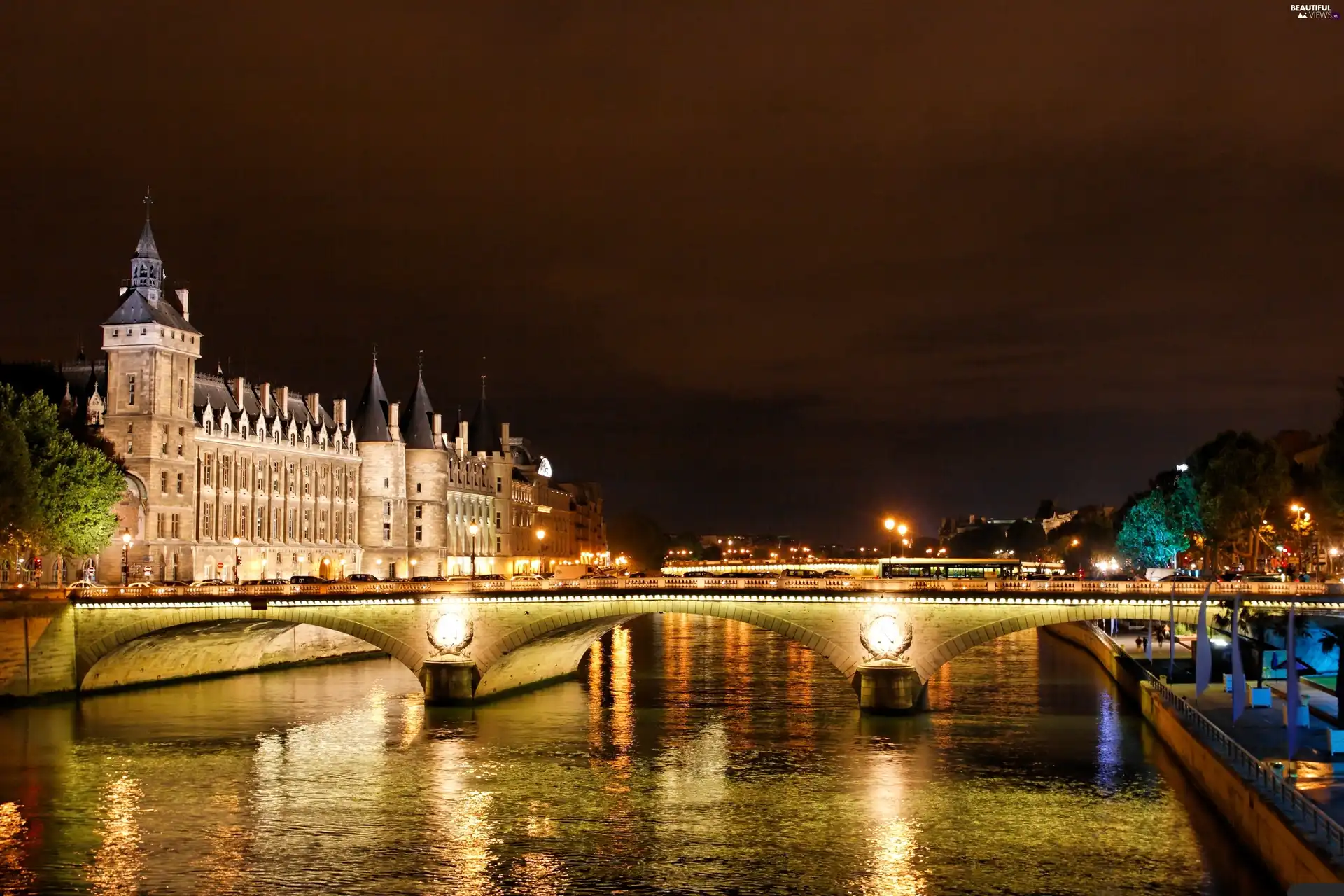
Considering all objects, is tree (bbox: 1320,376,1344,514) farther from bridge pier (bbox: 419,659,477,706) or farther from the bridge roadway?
bridge pier (bbox: 419,659,477,706)

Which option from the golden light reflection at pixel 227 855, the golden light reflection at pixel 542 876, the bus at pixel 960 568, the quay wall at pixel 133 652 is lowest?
the golden light reflection at pixel 542 876

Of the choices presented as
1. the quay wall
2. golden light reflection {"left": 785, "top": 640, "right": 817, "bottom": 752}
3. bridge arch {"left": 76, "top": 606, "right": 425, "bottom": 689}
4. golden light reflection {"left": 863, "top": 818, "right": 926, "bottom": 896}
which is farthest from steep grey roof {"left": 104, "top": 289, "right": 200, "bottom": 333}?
golden light reflection {"left": 863, "top": 818, "right": 926, "bottom": 896}

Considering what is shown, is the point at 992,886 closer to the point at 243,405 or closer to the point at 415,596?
the point at 415,596

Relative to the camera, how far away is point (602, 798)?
54000mm

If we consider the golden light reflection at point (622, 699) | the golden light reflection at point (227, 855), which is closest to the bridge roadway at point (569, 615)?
the golden light reflection at point (622, 699)

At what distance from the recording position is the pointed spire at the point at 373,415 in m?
149

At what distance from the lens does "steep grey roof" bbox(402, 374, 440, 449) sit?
153125 mm

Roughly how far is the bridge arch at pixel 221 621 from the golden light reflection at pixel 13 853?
90.9 ft

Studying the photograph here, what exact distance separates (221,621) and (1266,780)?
56923 millimetres

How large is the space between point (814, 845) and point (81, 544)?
6004 cm

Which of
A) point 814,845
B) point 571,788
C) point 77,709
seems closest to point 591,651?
point 77,709

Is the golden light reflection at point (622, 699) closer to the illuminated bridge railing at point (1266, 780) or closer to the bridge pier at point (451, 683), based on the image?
the bridge pier at point (451, 683)

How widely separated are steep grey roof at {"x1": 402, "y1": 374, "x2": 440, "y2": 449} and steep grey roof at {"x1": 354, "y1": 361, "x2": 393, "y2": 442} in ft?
9.37

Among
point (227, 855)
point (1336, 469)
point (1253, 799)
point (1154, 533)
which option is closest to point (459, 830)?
point (227, 855)
